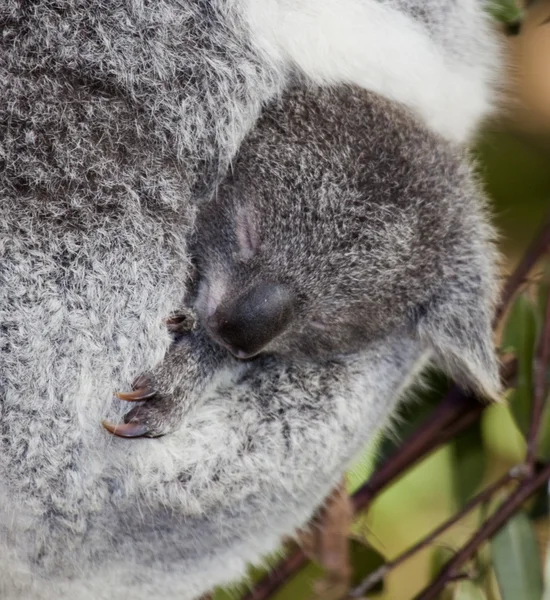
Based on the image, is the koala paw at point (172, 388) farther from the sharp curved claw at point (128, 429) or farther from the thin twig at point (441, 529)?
the thin twig at point (441, 529)

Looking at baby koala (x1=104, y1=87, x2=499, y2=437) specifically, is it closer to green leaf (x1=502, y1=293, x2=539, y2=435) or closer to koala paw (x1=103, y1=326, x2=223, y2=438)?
koala paw (x1=103, y1=326, x2=223, y2=438)

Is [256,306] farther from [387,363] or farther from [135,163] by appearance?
[387,363]

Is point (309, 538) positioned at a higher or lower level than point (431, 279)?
lower

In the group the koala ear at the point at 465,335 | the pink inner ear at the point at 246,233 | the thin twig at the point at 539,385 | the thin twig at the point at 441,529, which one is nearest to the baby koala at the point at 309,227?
the pink inner ear at the point at 246,233

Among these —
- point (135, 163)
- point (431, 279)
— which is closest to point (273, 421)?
point (431, 279)

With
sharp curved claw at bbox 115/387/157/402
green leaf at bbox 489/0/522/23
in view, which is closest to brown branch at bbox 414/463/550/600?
sharp curved claw at bbox 115/387/157/402

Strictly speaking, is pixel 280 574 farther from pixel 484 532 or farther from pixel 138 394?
pixel 138 394

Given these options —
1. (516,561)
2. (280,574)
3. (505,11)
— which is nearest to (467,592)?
(516,561)
